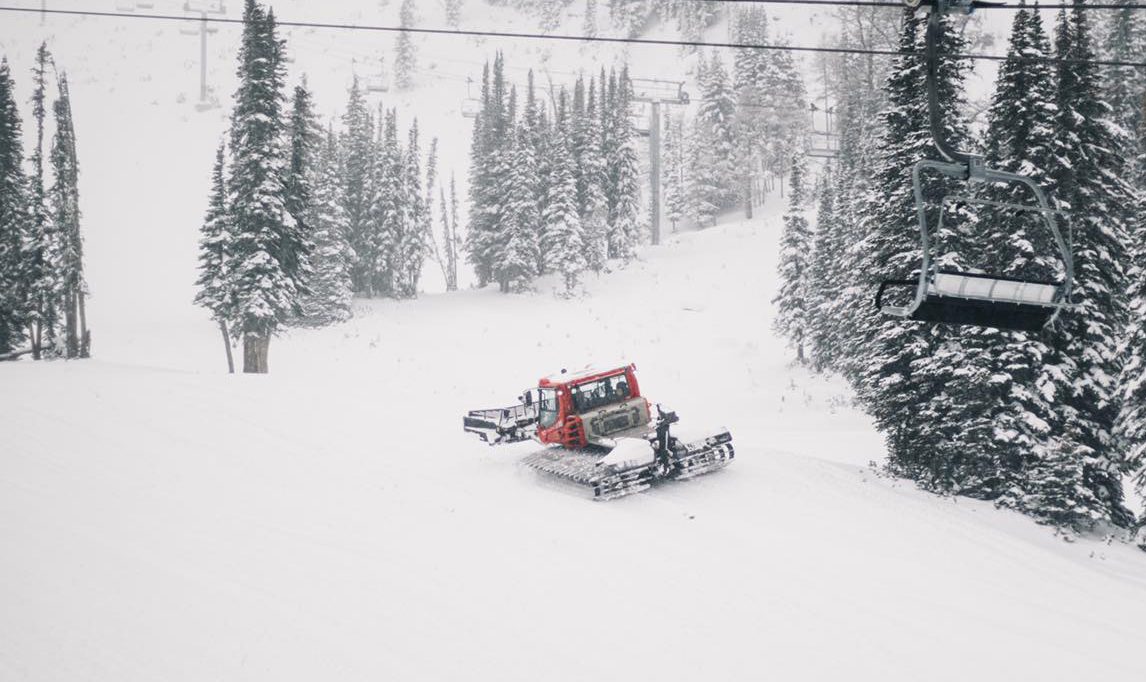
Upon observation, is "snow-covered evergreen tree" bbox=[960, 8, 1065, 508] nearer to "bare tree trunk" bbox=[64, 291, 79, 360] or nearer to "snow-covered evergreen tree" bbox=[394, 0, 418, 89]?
"bare tree trunk" bbox=[64, 291, 79, 360]

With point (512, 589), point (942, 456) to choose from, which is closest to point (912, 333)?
point (942, 456)

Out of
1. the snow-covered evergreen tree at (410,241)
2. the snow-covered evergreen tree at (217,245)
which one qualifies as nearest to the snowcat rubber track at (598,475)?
the snow-covered evergreen tree at (217,245)

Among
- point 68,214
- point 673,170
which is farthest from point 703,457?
point 673,170

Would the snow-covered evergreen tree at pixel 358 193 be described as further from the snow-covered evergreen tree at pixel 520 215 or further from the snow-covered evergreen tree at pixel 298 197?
the snow-covered evergreen tree at pixel 298 197

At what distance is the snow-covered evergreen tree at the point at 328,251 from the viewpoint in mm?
51750

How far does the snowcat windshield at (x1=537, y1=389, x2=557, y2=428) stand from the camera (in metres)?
17.7

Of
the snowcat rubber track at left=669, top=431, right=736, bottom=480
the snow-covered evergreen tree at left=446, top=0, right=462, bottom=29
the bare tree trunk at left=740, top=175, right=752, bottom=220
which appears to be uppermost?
the snow-covered evergreen tree at left=446, top=0, right=462, bottom=29

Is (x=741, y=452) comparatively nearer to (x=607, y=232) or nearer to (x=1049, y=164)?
(x=1049, y=164)

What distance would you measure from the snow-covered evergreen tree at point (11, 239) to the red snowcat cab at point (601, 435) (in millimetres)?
31085

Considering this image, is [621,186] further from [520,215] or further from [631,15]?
[631,15]

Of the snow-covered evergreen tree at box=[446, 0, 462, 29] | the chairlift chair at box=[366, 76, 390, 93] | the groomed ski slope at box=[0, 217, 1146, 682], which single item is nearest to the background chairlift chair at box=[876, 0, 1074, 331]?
the groomed ski slope at box=[0, 217, 1146, 682]

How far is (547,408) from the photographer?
58.9ft

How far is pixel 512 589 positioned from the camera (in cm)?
1027

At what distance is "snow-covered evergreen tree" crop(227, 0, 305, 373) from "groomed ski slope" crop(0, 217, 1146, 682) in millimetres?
10107
